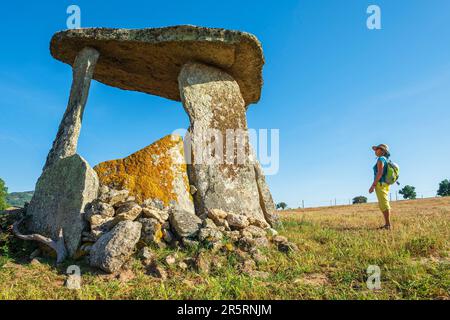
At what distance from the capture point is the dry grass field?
4.55 meters

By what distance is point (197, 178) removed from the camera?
8531 millimetres

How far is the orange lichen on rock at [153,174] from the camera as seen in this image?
7629 millimetres

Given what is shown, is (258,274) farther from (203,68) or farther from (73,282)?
(203,68)

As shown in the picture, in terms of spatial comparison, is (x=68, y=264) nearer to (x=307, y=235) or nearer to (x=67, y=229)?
(x=67, y=229)

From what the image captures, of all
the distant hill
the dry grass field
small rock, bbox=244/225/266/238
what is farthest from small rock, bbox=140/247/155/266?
the distant hill

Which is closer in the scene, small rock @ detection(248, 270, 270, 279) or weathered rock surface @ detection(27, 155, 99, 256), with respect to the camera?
small rock @ detection(248, 270, 270, 279)

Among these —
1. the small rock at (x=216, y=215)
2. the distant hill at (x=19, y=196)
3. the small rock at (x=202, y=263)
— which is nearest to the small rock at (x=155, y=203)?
the small rock at (x=216, y=215)

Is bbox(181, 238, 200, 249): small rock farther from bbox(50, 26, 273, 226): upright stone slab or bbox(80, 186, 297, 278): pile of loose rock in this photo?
bbox(50, 26, 273, 226): upright stone slab

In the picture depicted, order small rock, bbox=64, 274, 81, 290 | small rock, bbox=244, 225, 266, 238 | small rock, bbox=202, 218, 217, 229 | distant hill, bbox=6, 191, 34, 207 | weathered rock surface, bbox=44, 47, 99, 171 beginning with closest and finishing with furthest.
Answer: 1. small rock, bbox=64, 274, 81, 290
2. small rock, bbox=202, 218, 217, 229
3. small rock, bbox=244, 225, 266, 238
4. weathered rock surface, bbox=44, 47, 99, 171
5. distant hill, bbox=6, 191, 34, 207

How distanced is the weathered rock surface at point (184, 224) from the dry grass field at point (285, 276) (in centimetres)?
50

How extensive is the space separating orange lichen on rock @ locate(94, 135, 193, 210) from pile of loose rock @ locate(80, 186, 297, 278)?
23 cm

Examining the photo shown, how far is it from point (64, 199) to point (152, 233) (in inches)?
90.2

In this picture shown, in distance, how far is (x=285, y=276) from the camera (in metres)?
5.30
